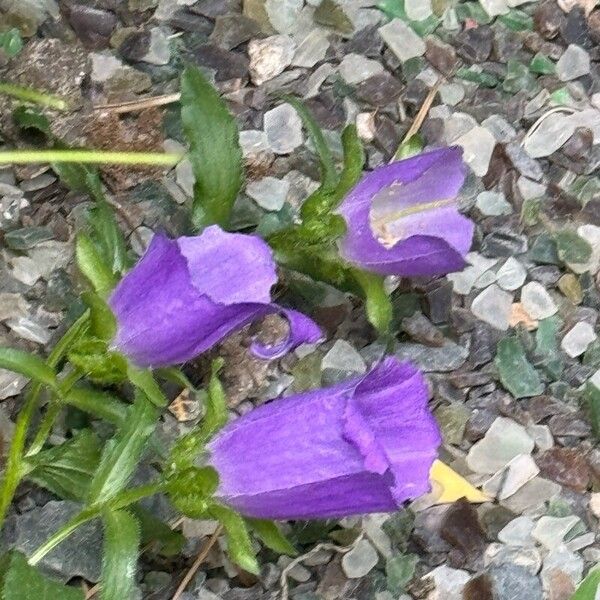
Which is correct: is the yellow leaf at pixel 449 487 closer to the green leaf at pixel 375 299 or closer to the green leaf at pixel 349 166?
the green leaf at pixel 375 299

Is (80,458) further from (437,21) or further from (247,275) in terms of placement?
(437,21)

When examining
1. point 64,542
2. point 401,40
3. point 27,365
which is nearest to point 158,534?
point 64,542

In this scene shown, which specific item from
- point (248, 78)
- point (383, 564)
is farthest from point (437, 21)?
point (383, 564)

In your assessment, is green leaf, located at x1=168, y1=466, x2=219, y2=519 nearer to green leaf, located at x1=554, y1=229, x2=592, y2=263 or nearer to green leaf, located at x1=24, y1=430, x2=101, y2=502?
green leaf, located at x1=24, y1=430, x2=101, y2=502

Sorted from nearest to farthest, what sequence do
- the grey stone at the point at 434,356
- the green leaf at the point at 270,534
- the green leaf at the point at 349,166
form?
the green leaf at the point at 270,534
the green leaf at the point at 349,166
the grey stone at the point at 434,356

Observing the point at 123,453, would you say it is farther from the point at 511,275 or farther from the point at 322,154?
the point at 511,275

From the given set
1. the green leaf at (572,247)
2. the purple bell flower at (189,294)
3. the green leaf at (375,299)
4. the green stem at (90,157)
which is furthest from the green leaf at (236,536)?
the green leaf at (572,247)
